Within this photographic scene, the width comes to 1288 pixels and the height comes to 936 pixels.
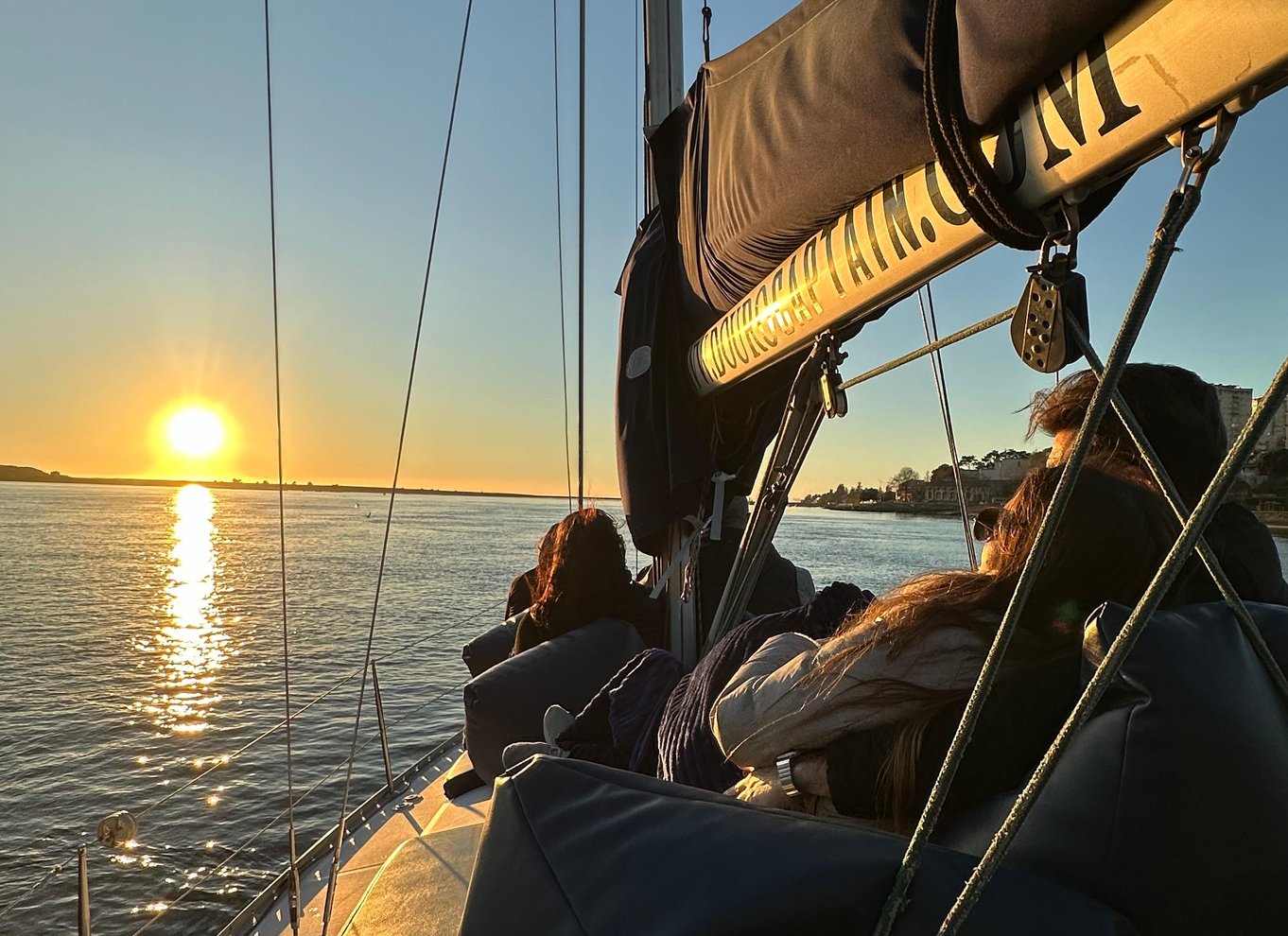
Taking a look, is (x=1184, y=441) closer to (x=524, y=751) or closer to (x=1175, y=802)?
(x=1175, y=802)

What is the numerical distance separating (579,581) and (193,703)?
39.0 feet

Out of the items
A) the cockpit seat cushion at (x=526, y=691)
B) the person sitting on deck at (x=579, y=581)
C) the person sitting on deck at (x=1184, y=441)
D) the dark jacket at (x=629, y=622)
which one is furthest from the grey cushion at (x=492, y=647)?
the person sitting on deck at (x=1184, y=441)

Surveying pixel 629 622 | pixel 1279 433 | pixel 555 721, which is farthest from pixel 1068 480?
pixel 629 622

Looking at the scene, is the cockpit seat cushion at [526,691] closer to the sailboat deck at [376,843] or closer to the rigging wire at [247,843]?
the sailboat deck at [376,843]

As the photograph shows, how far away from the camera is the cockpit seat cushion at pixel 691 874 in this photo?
81 centimetres

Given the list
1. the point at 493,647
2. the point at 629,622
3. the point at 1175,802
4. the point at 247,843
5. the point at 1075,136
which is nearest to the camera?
the point at 1175,802

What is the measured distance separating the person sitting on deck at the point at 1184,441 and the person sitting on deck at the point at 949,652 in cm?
26

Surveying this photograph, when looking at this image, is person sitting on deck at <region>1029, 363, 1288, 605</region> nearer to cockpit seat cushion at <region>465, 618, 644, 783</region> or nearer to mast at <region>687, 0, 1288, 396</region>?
mast at <region>687, 0, 1288, 396</region>

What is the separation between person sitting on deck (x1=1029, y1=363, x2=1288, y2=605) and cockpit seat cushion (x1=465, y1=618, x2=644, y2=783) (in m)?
1.77

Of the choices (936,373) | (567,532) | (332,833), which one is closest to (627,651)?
(567,532)

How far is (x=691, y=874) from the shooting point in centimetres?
87

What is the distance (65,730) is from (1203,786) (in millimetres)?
13204

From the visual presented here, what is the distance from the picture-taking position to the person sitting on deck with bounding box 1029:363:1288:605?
4.64ft

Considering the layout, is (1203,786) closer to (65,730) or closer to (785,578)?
(785,578)
